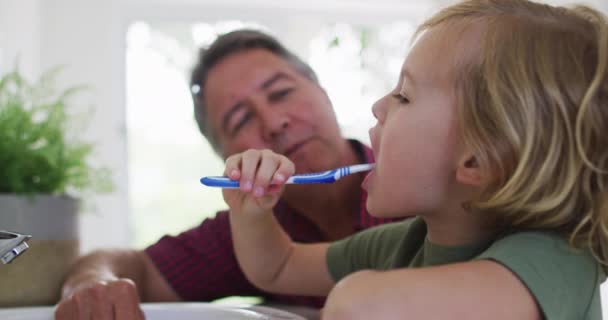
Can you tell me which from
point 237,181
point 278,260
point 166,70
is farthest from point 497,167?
point 166,70

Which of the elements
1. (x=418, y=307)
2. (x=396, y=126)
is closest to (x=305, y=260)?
(x=396, y=126)

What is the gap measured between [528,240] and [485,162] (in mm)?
75

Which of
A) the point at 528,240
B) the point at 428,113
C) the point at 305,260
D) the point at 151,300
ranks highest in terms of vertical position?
the point at 428,113

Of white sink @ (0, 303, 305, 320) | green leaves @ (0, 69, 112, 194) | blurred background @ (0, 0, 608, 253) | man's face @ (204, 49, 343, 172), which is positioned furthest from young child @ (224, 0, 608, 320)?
blurred background @ (0, 0, 608, 253)

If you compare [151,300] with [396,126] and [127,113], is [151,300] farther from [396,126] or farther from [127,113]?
[127,113]

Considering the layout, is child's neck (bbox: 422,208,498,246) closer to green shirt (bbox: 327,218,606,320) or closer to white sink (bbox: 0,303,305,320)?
green shirt (bbox: 327,218,606,320)

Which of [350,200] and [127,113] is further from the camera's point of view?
[127,113]

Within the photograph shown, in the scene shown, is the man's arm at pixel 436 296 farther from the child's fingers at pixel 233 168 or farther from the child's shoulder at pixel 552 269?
the child's fingers at pixel 233 168

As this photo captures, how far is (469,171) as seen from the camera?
0.62 metres

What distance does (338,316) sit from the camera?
1.68 ft

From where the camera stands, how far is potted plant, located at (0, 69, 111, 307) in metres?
1.02

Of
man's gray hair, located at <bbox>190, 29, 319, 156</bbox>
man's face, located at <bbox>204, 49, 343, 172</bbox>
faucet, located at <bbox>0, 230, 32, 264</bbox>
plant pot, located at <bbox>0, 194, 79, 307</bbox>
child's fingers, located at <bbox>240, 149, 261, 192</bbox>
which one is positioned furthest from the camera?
man's gray hair, located at <bbox>190, 29, 319, 156</bbox>

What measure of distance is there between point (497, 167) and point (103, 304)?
0.48 meters

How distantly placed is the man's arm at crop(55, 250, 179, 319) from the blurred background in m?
0.86
